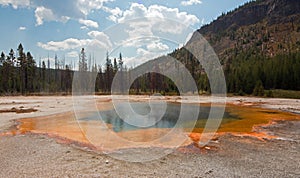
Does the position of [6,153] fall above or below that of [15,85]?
below

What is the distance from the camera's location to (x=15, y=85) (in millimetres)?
81125

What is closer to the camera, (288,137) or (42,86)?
(288,137)

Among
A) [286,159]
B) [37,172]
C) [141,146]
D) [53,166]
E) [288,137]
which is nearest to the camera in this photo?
[37,172]

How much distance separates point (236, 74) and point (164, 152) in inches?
2723

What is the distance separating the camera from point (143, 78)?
9631cm

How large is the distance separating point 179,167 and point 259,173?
9.89 feet

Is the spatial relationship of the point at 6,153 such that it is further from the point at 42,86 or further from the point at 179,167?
the point at 42,86

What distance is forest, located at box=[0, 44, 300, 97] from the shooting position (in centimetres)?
7056

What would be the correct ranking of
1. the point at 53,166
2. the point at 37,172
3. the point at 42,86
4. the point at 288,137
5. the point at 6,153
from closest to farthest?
the point at 37,172 < the point at 53,166 < the point at 6,153 < the point at 288,137 < the point at 42,86

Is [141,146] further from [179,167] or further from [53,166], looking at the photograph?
[53,166]

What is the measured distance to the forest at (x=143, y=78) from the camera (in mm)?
70562

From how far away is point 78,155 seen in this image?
40.0ft

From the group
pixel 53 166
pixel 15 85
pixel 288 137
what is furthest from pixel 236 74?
pixel 53 166

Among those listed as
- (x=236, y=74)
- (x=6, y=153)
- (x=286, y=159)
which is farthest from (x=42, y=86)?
(x=286, y=159)
